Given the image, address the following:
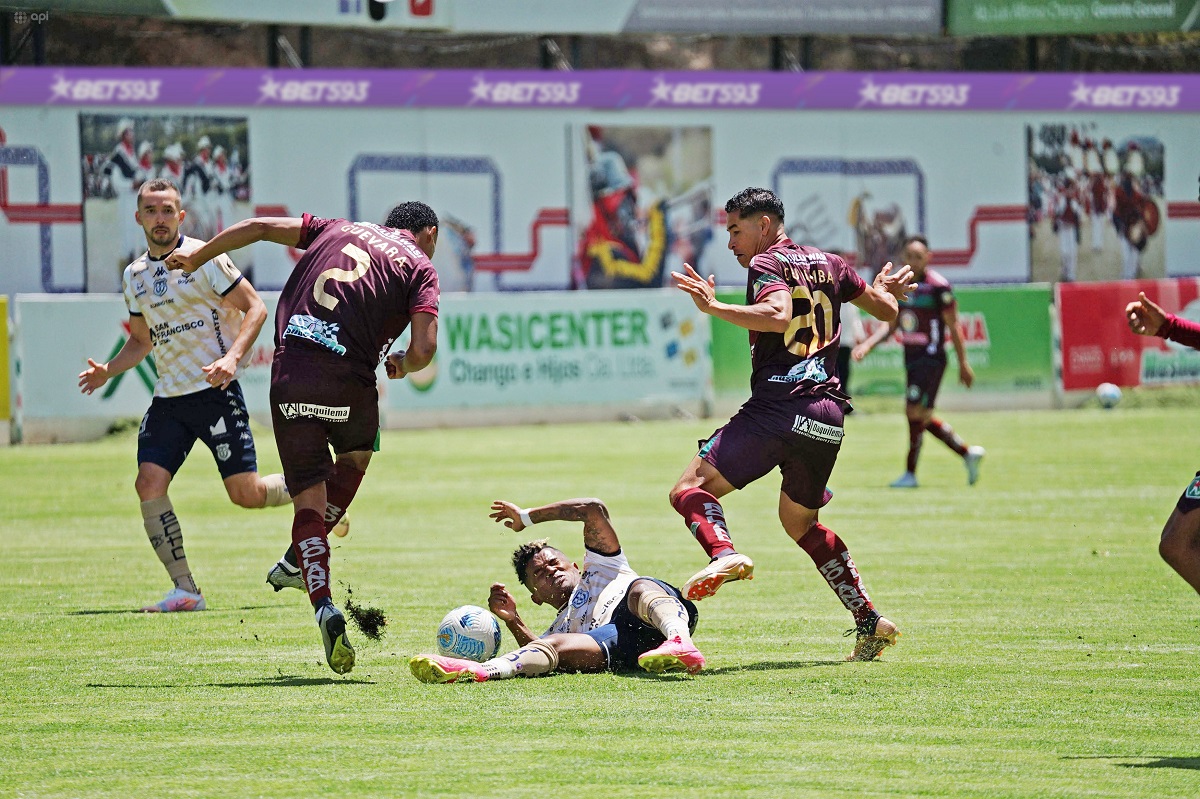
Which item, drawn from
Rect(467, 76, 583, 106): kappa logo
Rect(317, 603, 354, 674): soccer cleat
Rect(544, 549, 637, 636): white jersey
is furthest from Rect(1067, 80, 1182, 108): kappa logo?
Rect(317, 603, 354, 674): soccer cleat

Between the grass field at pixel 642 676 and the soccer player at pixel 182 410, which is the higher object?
the soccer player at pixel 182 410

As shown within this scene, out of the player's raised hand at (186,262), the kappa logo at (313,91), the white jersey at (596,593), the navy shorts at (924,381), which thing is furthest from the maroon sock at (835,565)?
the kappa logo at (313,91)

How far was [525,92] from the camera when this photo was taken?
34062mm

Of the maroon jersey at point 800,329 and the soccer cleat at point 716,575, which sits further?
the maroon jersey at point 800,329

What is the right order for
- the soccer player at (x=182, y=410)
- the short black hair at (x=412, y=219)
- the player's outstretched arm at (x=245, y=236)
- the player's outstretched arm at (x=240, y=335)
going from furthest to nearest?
1. the soccer player at (x=182, y=410)
2. the player's outstretched arm at (x=240, y=335)
3. the short black hair at (x=412, y=219)
4. the player's outstretched arm at (x=245, y=236)

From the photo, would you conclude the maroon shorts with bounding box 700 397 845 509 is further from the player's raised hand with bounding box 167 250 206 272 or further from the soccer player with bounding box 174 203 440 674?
the player's raised hand with bounding box 167 250 206 272

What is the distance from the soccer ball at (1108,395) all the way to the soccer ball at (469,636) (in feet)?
69.5

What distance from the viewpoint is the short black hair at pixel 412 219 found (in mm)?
8438

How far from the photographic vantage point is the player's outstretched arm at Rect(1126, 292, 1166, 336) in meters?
6.94

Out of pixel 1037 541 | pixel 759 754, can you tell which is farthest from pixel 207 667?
pixel 1037 541

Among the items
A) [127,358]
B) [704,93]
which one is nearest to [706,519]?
[127,358]

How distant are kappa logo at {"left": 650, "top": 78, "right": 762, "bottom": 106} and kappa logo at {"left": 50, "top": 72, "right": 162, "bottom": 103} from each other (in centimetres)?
1013

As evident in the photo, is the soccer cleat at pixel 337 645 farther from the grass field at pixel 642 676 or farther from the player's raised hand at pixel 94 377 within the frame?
the player's raised hand at pixel 94 377

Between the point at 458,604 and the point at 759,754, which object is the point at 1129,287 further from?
the point at 759,754
